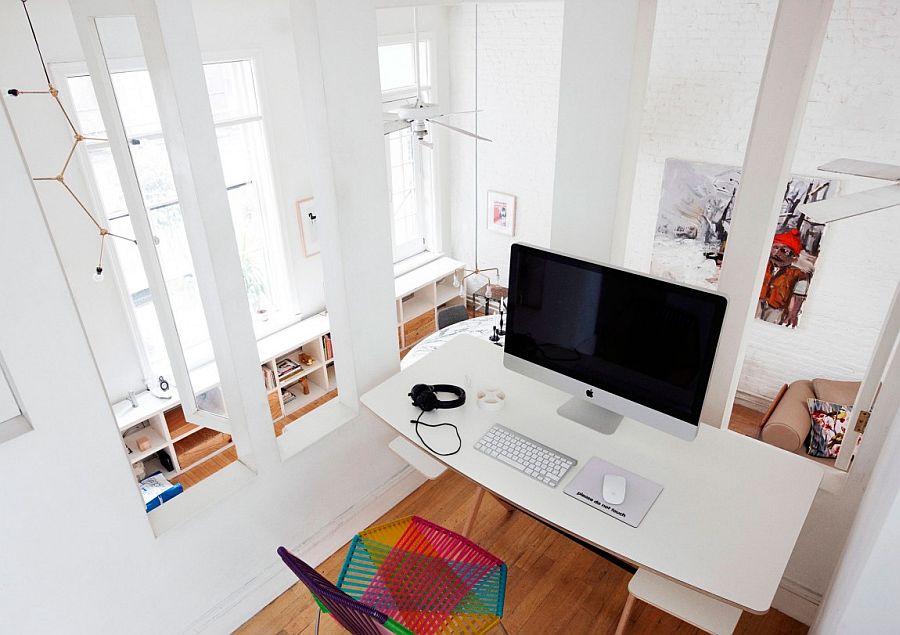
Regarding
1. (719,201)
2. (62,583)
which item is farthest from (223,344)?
(719,201)

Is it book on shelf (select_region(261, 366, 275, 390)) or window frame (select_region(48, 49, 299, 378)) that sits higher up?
window frame (select_region(48, 49, 299, 378))

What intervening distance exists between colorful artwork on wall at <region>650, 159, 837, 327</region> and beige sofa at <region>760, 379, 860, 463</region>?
52cm

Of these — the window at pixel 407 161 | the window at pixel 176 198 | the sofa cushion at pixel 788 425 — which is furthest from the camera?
the window at pixel 407 161

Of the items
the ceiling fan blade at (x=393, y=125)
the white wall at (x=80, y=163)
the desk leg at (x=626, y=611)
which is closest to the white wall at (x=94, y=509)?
the desk leg at (x=626, y=611)

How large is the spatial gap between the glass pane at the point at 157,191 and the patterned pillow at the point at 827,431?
3.93m

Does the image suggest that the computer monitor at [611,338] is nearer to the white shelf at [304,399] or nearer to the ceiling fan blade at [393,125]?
the ceiling fan blade at [393,125]

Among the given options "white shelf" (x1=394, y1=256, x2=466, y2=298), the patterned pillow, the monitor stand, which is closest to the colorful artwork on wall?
the patterned pillow

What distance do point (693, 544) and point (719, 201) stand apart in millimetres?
3699

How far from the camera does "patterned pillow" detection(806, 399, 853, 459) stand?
13.5 ft

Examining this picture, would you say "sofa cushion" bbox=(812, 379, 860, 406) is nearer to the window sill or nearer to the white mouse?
the white mouse

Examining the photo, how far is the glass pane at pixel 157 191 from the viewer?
3.73 metres

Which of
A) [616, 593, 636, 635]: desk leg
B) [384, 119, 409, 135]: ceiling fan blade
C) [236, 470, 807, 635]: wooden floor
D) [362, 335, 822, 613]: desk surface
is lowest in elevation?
[236, 470, 807, 635]: wooden floor

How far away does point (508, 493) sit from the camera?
192 cm

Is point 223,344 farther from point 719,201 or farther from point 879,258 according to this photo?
point 879,258
